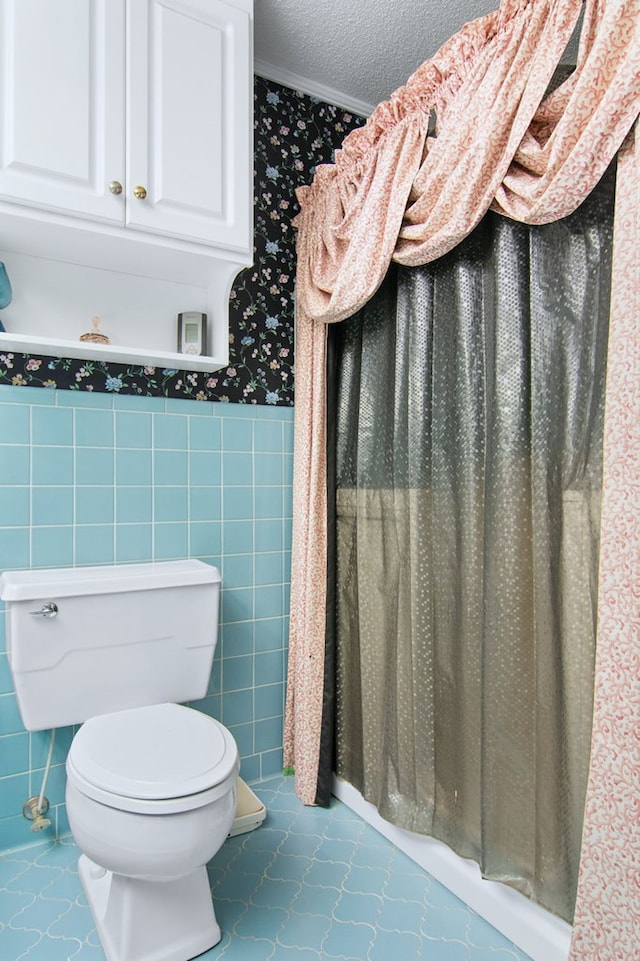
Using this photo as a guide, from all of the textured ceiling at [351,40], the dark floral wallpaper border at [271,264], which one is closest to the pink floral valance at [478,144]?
the dark floral wallpaper border at [271,264]

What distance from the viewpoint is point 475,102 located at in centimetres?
127

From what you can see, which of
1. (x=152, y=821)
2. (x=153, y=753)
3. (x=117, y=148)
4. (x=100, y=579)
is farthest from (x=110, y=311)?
(x=152, y=821)

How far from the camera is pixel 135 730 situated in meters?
1.40

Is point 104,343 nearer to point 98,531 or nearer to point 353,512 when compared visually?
point 98,531

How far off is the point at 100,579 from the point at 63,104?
1.15m

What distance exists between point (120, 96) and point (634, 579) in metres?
1.56

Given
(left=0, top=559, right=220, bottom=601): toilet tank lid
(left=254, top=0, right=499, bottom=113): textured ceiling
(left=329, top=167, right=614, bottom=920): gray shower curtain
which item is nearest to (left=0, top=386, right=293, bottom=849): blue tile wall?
(left=0, top=559, right=220, bottom=601): toilet tank lid

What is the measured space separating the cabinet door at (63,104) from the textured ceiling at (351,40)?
0.57 meters

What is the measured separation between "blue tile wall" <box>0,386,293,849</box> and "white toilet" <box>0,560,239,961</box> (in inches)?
4.8

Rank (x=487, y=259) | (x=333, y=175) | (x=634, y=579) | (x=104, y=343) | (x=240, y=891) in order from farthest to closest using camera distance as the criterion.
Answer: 1. (x=333, y=175)
2. (x=104, y=343)
3. (x=240, y=891)
4. (x=487, y=259)
5. (x=634, y=579)

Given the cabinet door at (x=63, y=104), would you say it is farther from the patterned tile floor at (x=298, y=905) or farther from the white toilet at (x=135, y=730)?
the patterned tile floor at (x=298, y=905)

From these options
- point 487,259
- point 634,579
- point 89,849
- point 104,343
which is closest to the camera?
point 634,579

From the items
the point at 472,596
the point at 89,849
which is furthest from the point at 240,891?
the point at 472,596

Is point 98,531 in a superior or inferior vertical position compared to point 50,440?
inferior
